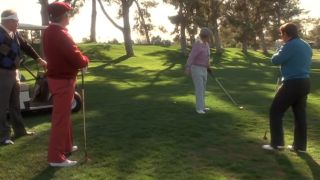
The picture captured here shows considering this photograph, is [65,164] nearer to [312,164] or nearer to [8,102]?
[8,102]

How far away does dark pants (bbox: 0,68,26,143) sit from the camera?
7734 mm

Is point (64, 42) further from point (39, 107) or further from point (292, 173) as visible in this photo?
point (39, 107)

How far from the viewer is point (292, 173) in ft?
21.1

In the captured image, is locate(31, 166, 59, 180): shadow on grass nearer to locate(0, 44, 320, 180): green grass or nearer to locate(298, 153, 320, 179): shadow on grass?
locate(0, 44, 320, 180): green grass

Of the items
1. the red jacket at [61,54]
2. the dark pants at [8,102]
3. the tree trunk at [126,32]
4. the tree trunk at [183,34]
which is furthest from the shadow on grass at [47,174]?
the tree trunk at [183,34]

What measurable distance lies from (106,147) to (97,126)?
1.72 meters

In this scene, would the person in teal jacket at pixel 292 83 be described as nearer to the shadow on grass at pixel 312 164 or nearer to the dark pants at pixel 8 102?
the shadow on grass at pixel 312 164

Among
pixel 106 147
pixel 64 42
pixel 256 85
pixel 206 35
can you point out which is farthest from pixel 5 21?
pixel 256 85

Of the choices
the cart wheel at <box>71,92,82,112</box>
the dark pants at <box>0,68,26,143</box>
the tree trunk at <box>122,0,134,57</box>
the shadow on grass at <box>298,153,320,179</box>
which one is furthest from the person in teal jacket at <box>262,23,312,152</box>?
the tree trunk at <box>122,0,134,57</box>

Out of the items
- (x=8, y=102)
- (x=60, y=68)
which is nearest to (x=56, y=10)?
(x=60, y=68)

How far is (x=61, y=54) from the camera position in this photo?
6383 millimetres

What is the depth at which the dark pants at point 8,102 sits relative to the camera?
7734 mm

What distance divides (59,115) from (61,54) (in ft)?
2.48

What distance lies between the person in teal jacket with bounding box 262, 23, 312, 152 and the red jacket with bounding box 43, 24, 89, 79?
107 inches
